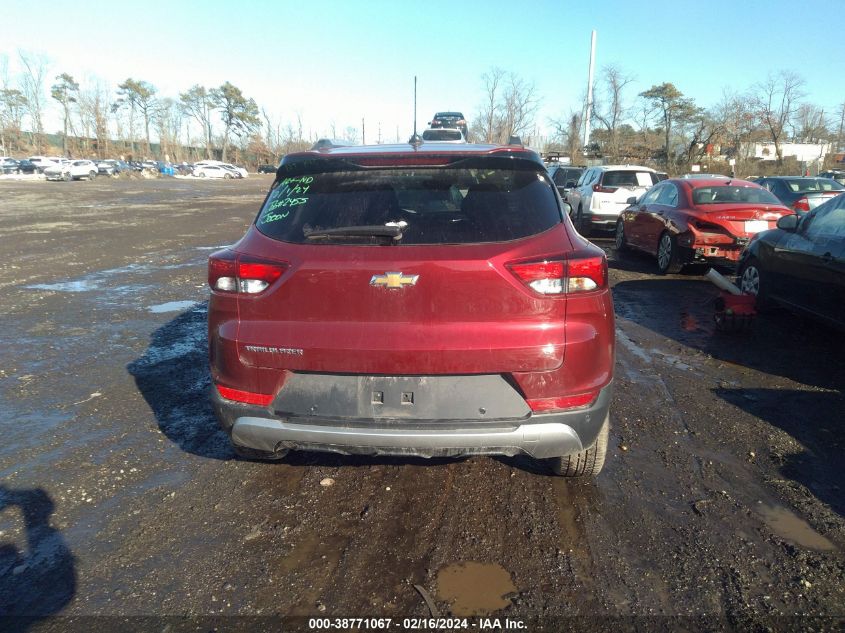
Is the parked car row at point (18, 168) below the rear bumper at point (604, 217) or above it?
above

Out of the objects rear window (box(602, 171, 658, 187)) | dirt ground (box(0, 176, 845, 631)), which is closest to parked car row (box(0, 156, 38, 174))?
rear window (box(602, 171, 658, 187))

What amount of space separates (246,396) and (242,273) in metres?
0.58

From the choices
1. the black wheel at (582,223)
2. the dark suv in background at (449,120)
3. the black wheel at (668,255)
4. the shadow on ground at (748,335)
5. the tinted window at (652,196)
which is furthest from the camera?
the dark suv in background at (449,120)

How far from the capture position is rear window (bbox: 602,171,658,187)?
48.6ft

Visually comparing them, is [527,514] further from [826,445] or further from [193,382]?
[193,382]

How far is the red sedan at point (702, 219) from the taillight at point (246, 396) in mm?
7764

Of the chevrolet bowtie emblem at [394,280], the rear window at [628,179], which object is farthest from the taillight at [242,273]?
the rear window at [628,179]

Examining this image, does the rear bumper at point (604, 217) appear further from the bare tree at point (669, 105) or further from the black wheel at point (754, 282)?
the bare tree at point (669, 105)

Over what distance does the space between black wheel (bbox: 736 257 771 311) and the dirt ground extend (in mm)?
1476

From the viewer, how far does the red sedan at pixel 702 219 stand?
8469mm

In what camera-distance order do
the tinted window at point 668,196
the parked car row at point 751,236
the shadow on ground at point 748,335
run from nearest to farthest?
1. the shadow on ground at point 748,335
2. the parked car row at point 751,236
3. the tinted window at point 668,196


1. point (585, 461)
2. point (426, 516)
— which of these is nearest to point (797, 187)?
point (585, 461)

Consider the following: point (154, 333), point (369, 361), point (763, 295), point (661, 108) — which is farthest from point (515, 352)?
point (661, 108)

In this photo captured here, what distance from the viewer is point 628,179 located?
15.0 meters
